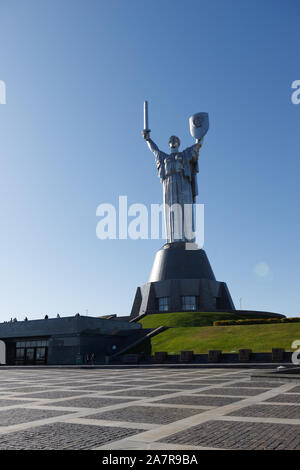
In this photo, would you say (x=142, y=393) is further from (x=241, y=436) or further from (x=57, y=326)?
Answer: (x=57, y=326)

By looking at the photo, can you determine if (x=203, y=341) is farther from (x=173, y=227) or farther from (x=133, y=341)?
(x=173, y=227)

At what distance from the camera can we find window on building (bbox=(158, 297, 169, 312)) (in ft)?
187

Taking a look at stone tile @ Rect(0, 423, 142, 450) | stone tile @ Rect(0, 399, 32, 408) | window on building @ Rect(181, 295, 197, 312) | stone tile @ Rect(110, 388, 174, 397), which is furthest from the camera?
window on building @ Rect(181, 295, 197, 312)

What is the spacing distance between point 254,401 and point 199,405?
1651 mm

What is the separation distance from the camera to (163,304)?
57.7m

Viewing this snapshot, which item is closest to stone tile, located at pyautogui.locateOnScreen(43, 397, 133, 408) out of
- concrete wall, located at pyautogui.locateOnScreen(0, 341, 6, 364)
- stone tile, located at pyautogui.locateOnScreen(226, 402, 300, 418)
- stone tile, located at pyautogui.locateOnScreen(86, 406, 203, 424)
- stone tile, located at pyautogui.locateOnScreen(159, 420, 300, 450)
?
stone tile, located at pyautogui.locateOnScreen(86, 406, 203, 424)

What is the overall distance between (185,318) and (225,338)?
11.9 meters

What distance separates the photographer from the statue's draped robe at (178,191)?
2421 inches

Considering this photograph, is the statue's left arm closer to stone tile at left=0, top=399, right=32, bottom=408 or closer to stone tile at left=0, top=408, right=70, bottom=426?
stone tile at left=0, top=399, right=32, bottom=408

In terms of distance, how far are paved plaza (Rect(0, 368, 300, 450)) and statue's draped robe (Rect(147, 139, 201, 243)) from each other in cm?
4720

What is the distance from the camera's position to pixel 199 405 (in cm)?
1102

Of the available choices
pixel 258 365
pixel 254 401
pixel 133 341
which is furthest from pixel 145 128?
pixel 254 401

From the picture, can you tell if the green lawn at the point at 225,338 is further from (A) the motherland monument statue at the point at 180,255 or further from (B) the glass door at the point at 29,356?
(A) the motherland monument statue at the point at 180,255

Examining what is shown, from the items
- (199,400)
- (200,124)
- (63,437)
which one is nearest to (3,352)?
(199,400)
